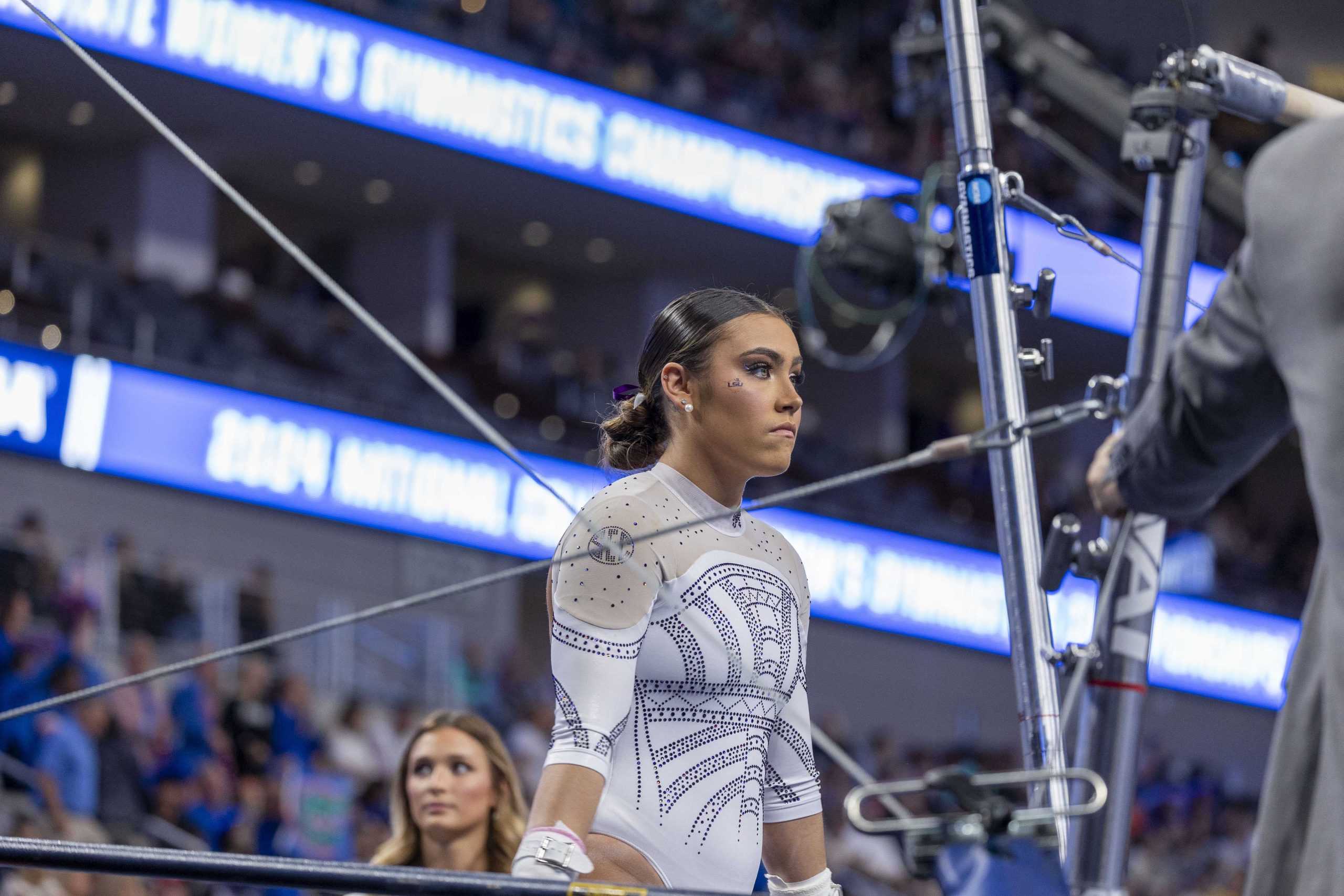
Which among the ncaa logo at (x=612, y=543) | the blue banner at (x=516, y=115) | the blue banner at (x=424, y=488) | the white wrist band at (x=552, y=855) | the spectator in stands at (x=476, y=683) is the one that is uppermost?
the blue banner at (x=516, y=115)

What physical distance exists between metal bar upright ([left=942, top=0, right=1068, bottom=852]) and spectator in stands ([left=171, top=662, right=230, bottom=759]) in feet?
17.0

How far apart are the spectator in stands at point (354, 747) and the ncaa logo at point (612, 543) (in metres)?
5.85

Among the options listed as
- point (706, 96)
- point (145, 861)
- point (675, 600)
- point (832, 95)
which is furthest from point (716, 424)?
point (832, 95)

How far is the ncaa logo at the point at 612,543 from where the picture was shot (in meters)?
2.12

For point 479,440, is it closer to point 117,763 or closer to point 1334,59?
point 117,763

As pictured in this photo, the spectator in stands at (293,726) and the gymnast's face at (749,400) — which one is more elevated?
the spectator in stands at (293,726)

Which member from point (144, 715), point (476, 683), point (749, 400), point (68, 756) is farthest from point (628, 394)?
point (476, 683)

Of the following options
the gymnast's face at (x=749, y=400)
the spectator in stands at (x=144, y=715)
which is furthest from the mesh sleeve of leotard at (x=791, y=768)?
the spectator in stands at (x=144, y=715)

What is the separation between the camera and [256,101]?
12.9 m

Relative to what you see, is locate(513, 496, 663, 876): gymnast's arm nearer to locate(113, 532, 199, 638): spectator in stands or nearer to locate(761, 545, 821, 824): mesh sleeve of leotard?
→ locate(761, 545, 821, 824): mesh sleeve of leotard

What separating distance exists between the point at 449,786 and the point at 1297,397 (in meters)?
2.51

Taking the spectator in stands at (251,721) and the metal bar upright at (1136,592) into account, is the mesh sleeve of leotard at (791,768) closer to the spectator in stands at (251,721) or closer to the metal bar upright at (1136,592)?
the metal bar upright at (1136,592)

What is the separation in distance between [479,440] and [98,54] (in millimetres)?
3863

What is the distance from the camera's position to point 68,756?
6258 millimetres
